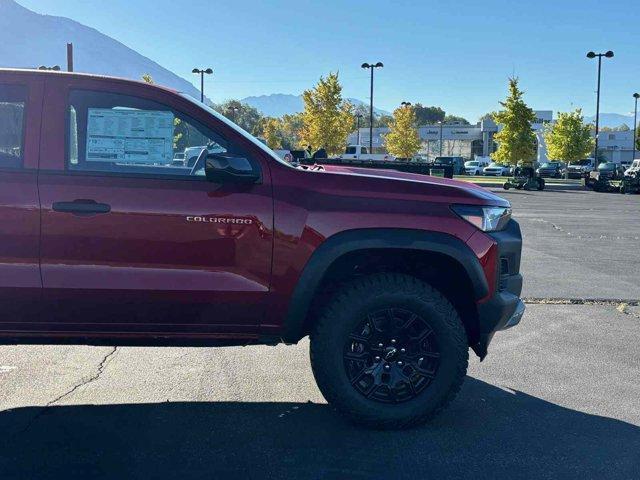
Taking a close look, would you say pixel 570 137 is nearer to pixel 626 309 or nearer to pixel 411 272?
pixel 626 309

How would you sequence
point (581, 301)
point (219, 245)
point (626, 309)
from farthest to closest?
1. point (581, 301)
2. point (626, 309)
3. point (219, 245)

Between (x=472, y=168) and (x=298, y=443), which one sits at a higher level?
(x=472, y=168)

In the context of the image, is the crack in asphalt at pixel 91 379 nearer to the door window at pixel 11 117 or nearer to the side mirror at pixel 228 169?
the door window at pixel 11 117

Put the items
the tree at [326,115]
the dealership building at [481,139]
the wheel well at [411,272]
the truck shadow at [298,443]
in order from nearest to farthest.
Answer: the truck shadow at [298,443] → the wheel well at [411,272] → the tree at [326,115] → the dealership building at [481,139]

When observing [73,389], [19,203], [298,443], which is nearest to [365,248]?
[298,443]

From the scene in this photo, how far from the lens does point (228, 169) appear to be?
3568 mm

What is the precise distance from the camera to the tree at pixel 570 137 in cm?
5519

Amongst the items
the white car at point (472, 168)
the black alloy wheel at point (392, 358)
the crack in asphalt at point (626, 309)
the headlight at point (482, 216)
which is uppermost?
the white car at point (472, 168)

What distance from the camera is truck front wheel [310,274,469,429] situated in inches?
148

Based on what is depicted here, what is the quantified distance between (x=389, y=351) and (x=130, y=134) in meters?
1.94

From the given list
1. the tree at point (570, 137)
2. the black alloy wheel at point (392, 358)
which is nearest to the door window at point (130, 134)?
the black alloy wheel at point (392, 358)

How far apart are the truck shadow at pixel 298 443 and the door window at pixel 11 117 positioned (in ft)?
5.21

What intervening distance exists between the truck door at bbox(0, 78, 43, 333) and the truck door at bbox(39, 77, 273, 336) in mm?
62

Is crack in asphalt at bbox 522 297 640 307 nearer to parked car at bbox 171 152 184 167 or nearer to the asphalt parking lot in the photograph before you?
the asphalt parking lot
